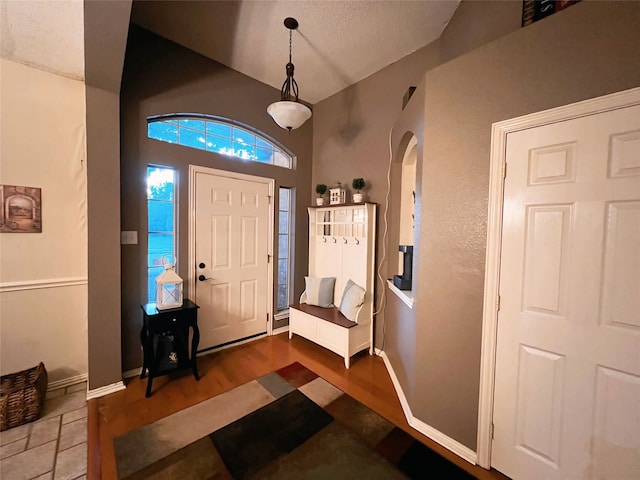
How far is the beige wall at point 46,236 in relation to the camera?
1.98 metres

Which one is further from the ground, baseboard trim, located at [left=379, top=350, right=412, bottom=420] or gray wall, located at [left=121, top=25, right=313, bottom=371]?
gray wall, located at [left=121, top=25, right=313, bottom=371]

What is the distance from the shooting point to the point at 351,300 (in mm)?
2689

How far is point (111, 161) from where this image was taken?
2.04m

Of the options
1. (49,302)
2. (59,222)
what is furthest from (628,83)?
(49,302)

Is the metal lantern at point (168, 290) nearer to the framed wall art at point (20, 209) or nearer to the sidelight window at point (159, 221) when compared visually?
the sidelight window at point (159, 221)

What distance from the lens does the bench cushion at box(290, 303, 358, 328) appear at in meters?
2.61

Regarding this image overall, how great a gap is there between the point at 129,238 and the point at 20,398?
129 centimetres

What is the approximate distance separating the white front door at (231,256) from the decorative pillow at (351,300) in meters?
1.06

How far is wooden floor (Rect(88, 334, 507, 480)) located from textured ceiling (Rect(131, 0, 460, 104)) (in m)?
3.20

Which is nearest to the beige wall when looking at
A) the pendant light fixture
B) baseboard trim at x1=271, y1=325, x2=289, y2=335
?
the pendant light fixture

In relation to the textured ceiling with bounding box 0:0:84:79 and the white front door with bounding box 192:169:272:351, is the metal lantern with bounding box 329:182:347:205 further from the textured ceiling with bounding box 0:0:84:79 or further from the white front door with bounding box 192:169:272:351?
the textured ceiling with bounding box 0:0:84:79

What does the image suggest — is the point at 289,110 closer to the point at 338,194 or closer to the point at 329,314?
the point at 338,194

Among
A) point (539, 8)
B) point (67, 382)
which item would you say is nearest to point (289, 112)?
point (539, 8)

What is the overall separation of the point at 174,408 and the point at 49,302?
143 centimetres
